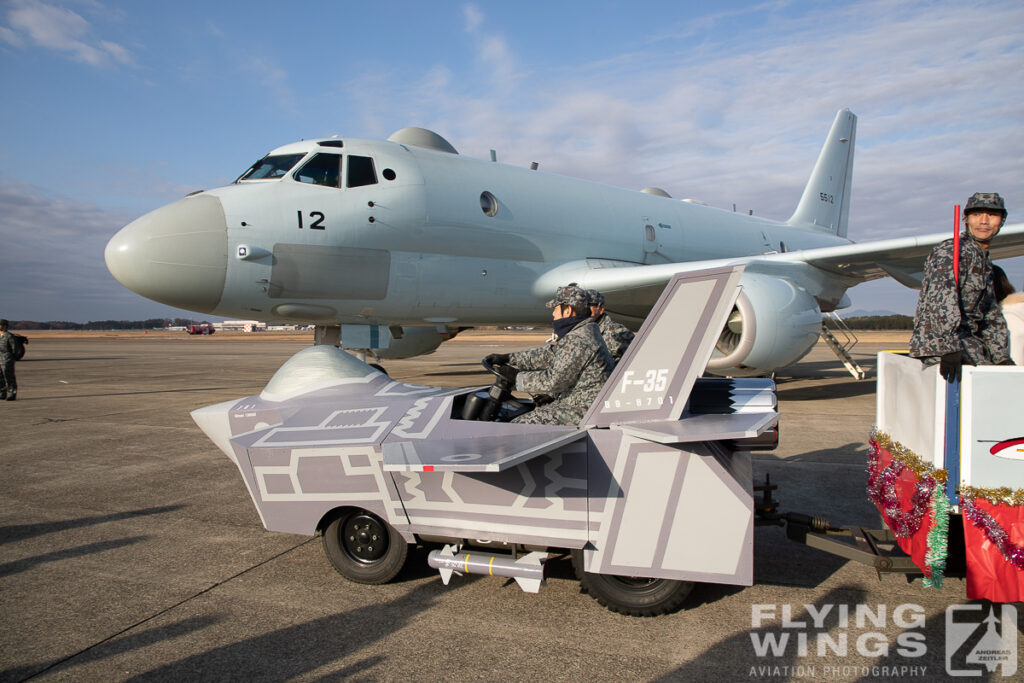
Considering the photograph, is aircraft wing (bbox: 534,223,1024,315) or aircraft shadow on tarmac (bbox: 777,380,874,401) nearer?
aircraft wing (bbox: 534,223,1024,315)

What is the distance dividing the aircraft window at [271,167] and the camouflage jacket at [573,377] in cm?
618

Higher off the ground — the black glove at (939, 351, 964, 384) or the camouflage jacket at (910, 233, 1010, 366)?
the camouflage jacket at (910, 233, 1010, 366)

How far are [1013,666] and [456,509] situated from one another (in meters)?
2.57

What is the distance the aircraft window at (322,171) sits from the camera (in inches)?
327

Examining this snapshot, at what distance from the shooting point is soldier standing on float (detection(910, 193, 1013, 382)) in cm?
288

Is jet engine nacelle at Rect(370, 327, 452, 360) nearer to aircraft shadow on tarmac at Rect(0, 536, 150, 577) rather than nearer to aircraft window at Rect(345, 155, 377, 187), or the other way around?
aircraft window at Rect(345, 155, 377, 187)

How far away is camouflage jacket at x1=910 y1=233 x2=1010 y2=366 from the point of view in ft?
9.46

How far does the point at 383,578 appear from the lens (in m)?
3.60

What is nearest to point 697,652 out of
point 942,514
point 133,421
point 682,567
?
point 682,567

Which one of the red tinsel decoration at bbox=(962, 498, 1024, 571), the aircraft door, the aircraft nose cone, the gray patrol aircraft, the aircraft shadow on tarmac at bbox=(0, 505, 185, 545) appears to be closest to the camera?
the red tinsel decoration at bbox=(962, 498, 1024, 571)

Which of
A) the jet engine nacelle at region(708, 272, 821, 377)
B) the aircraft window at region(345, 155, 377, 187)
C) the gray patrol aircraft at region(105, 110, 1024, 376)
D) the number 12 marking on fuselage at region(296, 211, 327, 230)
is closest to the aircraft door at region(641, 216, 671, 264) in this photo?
the gray patrol aircraft at region(105, 110, 1024, 376)

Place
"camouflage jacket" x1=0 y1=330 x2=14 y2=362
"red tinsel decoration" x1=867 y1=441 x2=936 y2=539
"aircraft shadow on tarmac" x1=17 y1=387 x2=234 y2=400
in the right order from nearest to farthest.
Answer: "red tinsel decoration" x1=867 y1=441 x2=936 y2=539, "camouflage jacket" x1=0 y1=330 x2=14 y2=362, "aircraft shadow on tarmac" x1=17 y1=387 x2=234 y2=400

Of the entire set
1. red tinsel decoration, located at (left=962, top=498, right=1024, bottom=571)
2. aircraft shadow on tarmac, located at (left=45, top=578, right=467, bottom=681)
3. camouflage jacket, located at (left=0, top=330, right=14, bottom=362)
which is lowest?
aircraft shadow on tarmac, located at (left=45, top=578, right=467, bottom=681)

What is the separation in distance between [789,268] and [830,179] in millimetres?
10070
